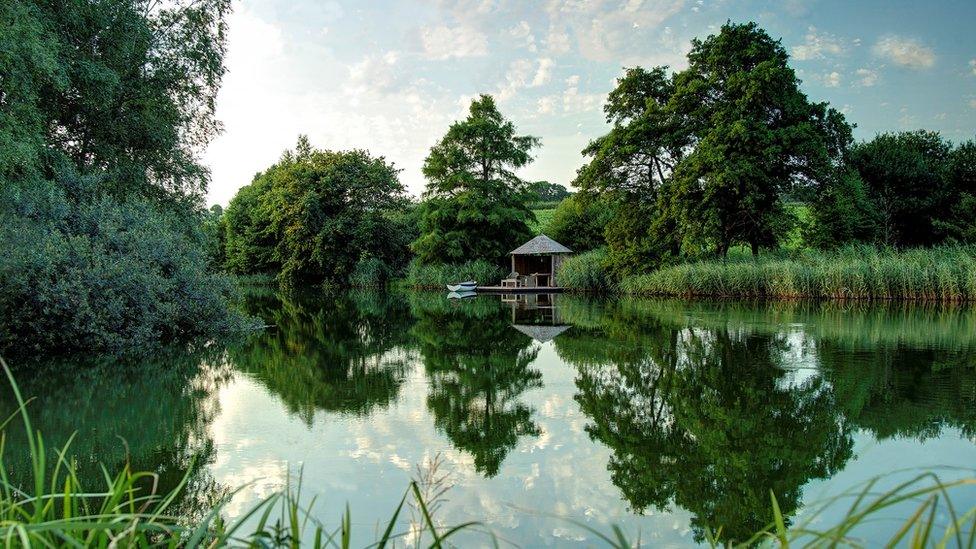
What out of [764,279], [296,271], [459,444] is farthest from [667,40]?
[296,271]

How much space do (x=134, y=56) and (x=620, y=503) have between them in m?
13.8

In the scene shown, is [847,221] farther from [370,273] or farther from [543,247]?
[370,273]

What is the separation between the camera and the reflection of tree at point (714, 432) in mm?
3947

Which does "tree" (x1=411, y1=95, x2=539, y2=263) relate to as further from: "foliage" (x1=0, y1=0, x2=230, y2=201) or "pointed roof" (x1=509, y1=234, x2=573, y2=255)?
"foliage" (x1=0, y1=0, x2=230, y2=201)

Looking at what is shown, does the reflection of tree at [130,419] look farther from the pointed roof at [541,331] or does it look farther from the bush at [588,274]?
the bush at [588,274]

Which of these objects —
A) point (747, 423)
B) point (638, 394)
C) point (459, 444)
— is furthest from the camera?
point (638, 394)

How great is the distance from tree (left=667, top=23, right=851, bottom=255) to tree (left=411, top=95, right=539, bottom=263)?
482 inches

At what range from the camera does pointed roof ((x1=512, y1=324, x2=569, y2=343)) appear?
12355mm

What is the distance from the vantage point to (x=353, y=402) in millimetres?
6664

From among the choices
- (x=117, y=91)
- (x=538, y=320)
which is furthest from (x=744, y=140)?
(x=117, y=91)

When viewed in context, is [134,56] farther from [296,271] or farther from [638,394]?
[296,271]

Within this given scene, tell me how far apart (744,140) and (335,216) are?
26.1 m

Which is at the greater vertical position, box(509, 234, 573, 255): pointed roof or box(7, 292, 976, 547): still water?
box(509, 234, 573, 255): pointed roof

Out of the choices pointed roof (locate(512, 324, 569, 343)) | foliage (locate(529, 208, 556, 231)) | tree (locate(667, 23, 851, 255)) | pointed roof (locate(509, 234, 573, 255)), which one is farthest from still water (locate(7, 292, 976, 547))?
foliage (locate(529, 208, 556, 231))
